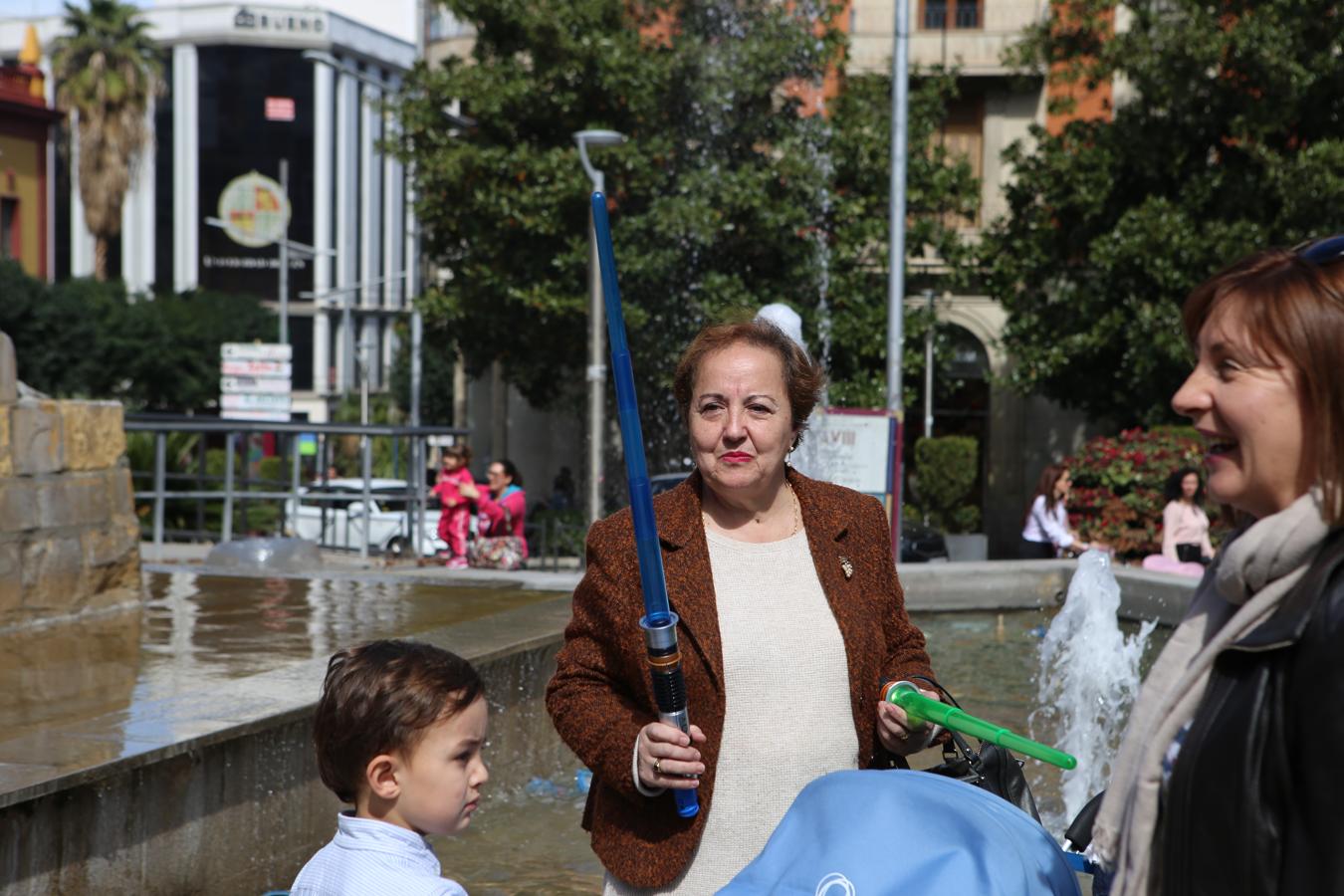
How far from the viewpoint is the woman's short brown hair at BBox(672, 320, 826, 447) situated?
9.16 feet

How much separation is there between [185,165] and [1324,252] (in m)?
89.2

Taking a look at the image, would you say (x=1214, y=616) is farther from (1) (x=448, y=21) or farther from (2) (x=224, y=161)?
(2) (x=224, y=161)

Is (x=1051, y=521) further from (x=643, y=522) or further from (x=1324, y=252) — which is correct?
(x=1324, y=252)

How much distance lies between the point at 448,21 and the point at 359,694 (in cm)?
3427

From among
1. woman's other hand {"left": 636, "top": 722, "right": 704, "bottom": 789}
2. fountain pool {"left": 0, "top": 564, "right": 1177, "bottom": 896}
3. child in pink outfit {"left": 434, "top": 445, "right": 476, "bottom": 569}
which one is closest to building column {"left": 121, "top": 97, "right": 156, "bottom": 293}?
child in pink outfit {"left": 434, "top": 445, "right": 476, "bottom": 569}

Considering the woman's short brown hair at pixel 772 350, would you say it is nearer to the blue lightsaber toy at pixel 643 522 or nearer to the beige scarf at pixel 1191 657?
the blue lightsaber toy at pixel 643 522

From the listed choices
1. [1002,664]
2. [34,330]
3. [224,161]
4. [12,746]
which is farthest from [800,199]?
[224,161]

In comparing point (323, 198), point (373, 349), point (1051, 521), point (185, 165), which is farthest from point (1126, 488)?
point (185, 165)

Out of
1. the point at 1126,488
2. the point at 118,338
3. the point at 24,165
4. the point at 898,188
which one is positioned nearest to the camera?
the point at 1126,488

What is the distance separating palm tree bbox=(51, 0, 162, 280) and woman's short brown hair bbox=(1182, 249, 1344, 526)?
49.2 metres

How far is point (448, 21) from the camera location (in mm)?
35000

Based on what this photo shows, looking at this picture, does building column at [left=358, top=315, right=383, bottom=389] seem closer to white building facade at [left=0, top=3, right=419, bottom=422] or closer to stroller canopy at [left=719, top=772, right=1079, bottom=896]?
white building facade at [left=0, top=3, right=419, bottom=422]

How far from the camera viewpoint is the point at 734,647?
262 cm

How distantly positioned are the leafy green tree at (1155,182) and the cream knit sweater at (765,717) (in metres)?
19.3
